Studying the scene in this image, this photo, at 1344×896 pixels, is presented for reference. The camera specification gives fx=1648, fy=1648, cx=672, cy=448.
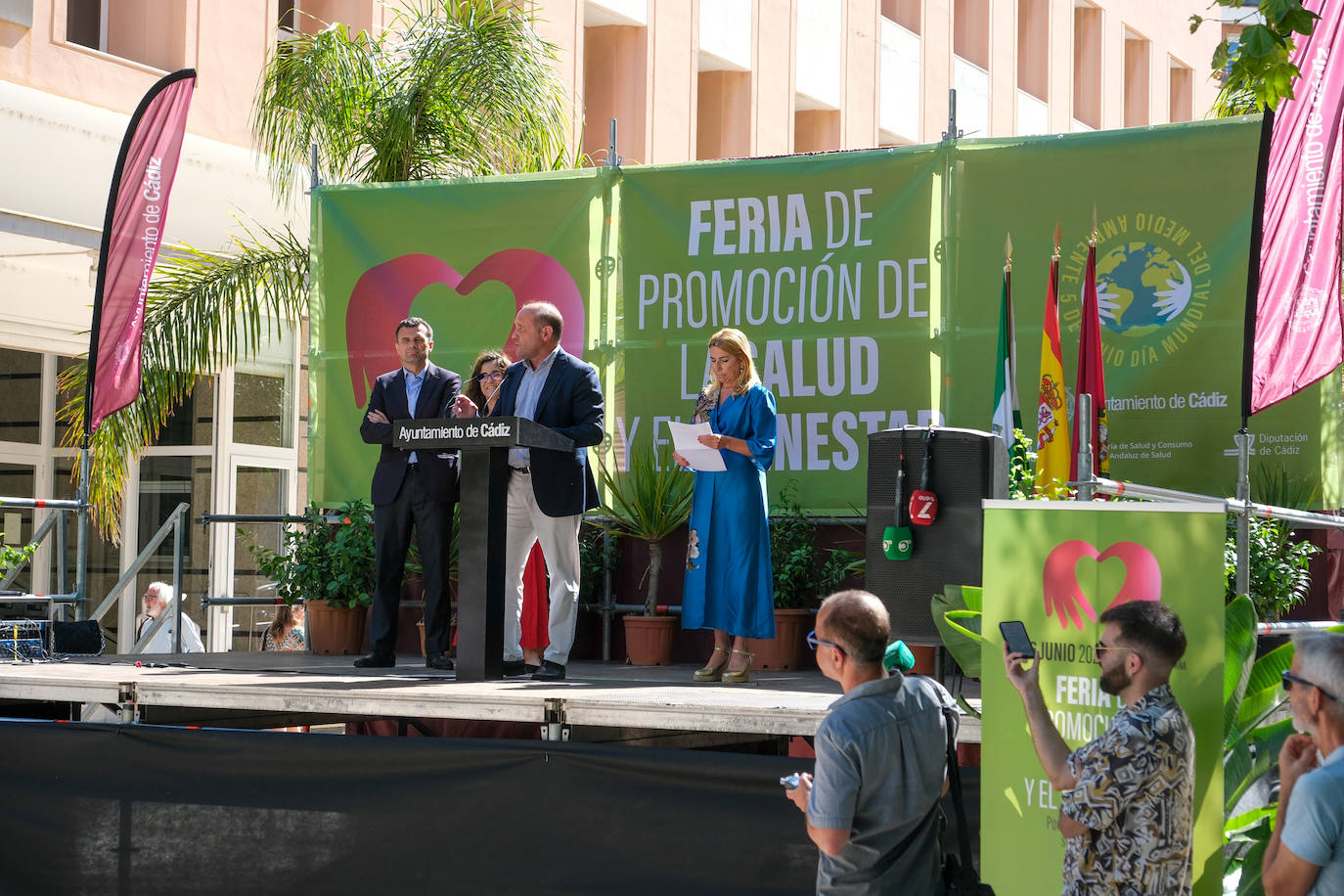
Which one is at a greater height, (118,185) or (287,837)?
(118,185)

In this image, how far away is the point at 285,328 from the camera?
1557 cm

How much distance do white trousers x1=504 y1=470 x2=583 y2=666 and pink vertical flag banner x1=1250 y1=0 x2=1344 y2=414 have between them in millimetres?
3055

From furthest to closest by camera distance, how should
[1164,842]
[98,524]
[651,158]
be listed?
[651,158] < [98,524] < [1164,842]

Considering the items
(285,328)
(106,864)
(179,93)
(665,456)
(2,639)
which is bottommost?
(106,864)

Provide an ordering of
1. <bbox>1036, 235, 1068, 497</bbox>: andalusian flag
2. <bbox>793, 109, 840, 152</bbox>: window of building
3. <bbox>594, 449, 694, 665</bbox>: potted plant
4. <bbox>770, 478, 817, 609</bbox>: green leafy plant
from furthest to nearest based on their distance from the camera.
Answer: <bbox>793, 109, 840, 152</bbox>: window of building
<bbox>594, 449, 694, 665</bbox>: potted plant
<bbox>770, 478, 817, 609</bbox>: green leafy plant
<bbox>1036, 235, 1068, 497</bbox>: andalusian flag

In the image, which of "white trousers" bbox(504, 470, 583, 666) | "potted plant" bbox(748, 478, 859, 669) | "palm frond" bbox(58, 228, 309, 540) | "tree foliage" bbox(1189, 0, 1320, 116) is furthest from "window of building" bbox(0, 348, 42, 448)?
"tree foliage" bbox(1189, 0, 1320, 116)

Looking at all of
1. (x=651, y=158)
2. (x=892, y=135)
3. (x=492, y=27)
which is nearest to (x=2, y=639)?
(x=492, y=27)

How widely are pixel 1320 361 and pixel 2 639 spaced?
21.7ft

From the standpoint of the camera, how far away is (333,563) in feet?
32.9

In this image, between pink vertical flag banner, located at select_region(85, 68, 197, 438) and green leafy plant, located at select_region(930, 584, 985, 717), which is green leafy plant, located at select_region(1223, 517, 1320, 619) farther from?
pink vertical flag banner, located at select_region(85, 68, 197, 438)

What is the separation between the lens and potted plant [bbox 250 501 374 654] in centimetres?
987

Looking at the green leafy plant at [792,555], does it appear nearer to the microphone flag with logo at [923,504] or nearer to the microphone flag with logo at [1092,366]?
the microphone flag with logo at [1092,366]

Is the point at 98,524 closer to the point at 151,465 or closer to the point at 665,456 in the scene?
the point at 151,465

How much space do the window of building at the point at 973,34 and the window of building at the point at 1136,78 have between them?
4.83 m
